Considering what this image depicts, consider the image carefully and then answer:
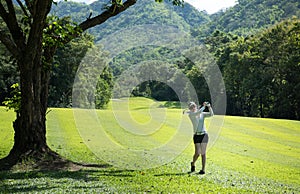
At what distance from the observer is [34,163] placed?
1346 centimetres

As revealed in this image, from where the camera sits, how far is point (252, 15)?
164500 millimetres

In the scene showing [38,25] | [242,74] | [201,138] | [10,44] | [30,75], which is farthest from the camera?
[242,74]

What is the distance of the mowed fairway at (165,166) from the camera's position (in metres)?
10.5

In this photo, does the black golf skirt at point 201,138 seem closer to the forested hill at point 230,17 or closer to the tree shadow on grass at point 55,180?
the tree shadow on grass at point 55,180

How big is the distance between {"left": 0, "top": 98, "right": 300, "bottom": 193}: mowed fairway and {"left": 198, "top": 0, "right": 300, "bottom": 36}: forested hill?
114155 mm

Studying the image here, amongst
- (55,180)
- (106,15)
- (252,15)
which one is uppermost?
(252,15)

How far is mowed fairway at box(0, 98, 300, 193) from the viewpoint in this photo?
1049cm

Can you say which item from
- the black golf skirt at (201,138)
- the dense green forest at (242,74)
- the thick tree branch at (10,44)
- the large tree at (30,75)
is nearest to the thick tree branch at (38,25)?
the large tree at (30,75)

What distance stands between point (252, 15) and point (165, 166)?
160 meters

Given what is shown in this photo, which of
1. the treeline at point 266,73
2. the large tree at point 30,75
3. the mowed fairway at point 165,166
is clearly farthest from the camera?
the treeline at point 266,73

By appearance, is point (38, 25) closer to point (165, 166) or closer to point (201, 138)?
point (201, 138)

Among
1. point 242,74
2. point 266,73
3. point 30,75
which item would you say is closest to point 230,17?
point 242,74

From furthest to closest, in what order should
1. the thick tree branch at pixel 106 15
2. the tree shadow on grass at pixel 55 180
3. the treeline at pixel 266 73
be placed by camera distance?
the treeline at pixel 266 73 < the thick tree branch at pixel 106 15 < the tree shadow on grass at pixel 55 180

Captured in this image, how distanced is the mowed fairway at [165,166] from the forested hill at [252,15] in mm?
114155
